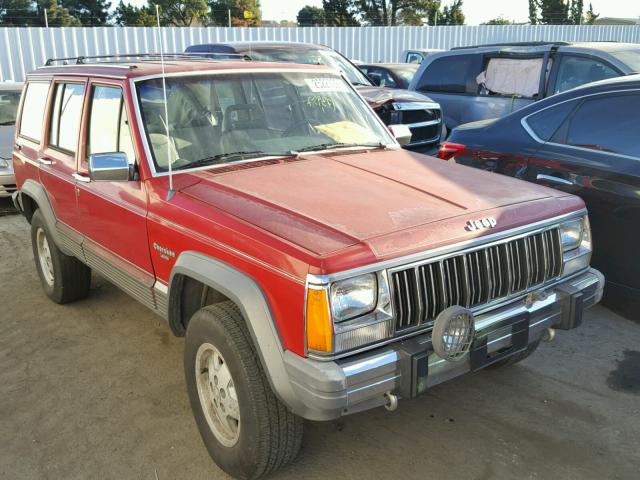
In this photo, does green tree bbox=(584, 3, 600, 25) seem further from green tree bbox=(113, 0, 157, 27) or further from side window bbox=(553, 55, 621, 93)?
side window bbox=(553, 55, 621, 93)

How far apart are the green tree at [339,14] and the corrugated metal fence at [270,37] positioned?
24.8 m

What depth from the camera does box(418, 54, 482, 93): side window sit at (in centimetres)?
830

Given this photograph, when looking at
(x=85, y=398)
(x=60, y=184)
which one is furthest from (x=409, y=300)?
(x=60, y=184)

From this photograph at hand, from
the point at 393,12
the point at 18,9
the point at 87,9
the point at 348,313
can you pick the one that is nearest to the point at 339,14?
the point at 393,12

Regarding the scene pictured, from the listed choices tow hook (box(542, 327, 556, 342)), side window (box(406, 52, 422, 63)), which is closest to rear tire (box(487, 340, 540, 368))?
tow hook (box(542, 327, 556, 342))

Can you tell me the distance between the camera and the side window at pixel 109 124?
147 inches

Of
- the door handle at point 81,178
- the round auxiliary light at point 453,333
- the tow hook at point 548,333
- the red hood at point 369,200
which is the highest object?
the red hood at point 369,200

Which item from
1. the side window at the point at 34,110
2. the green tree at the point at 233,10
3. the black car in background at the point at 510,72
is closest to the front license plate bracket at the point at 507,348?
the side window at the point at 34,110

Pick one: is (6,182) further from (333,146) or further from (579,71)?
(579,71)

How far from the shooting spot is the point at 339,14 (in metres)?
45.7

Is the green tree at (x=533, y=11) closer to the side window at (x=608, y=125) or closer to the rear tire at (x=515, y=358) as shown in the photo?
the side window at (x=608, y=125)

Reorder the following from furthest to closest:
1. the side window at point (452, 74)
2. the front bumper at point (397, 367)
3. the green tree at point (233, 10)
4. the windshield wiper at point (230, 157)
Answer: the green tree at point (233, 10) < the side window at point (452, 74) < the windshield wiper at point (230, 157) < the front bumper at point (397, 367)

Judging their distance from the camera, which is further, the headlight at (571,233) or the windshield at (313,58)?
the windshield at (313,58)

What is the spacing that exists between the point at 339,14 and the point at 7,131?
130ft
